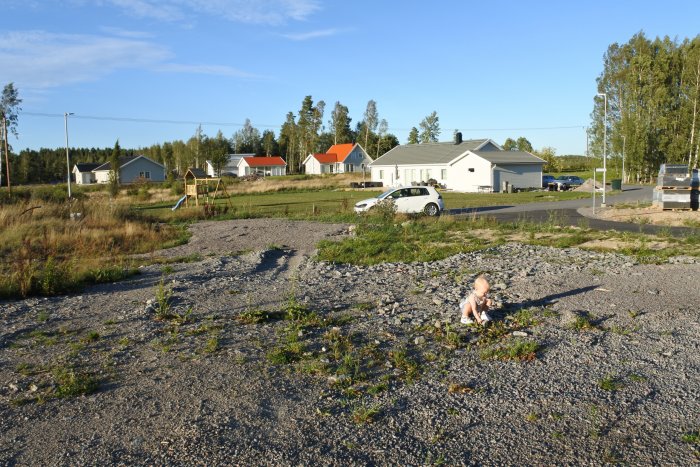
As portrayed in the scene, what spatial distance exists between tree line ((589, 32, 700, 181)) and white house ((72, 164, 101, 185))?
83320mm

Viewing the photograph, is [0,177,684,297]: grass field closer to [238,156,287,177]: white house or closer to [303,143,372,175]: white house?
[303,143,372,175]: white house

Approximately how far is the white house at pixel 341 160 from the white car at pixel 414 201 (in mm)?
75671

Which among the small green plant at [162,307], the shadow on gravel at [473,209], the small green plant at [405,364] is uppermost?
the shadow on gravel at [473,209]

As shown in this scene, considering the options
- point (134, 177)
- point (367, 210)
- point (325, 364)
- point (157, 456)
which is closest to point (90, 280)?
point (325, 364)

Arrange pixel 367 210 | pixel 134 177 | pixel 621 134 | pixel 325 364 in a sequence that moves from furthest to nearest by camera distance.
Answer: pixel 134 177, pixel 621 134, pixel 367 210, pixel 325 364

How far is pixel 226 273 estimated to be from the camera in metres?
13.5

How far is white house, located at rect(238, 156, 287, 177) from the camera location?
4601 inches

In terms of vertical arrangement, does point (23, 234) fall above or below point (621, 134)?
below

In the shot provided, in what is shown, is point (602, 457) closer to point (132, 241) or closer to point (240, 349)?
point (240, 349)

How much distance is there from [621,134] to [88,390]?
67147 millimetres

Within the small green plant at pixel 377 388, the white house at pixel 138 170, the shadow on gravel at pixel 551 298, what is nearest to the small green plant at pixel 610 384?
the small green plant at pixel 377 388

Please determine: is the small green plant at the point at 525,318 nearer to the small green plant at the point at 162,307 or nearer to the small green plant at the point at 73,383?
the small green plant at the point at 162,307

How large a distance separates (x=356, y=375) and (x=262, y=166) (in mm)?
112903

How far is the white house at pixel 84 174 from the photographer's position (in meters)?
108
